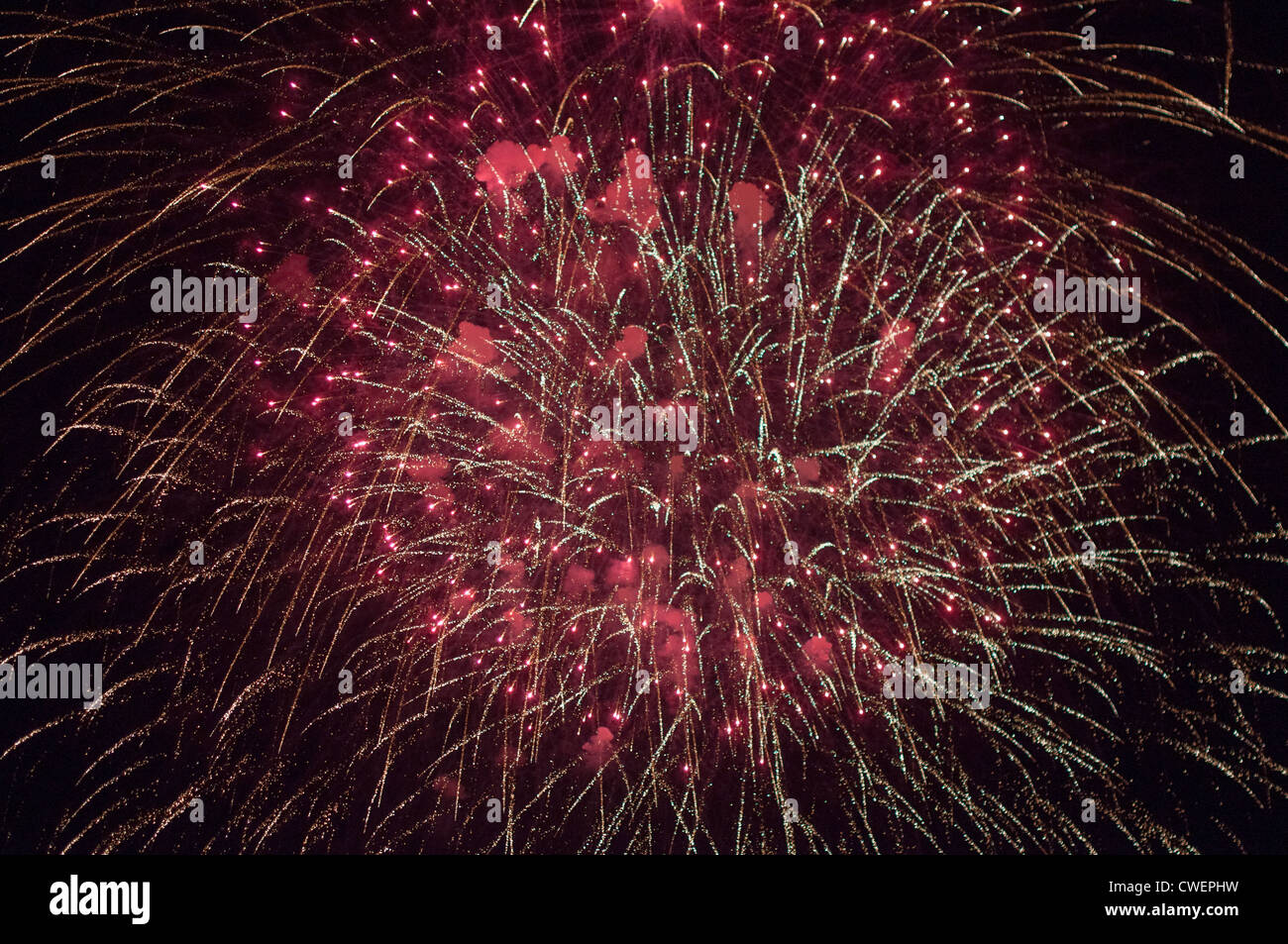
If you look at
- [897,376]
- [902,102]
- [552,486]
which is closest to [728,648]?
[552,486]

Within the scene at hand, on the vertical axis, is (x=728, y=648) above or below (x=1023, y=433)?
below

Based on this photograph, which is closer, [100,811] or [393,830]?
[393,830]

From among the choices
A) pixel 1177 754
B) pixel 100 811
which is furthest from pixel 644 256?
pixel 100 811

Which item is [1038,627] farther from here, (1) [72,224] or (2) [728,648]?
(1) [72,224]

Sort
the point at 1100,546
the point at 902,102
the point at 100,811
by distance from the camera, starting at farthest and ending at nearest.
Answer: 1. the point at 100,811
2. the point at 1100,546
3. the point at 902,102

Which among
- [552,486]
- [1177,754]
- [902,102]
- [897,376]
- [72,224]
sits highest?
[902,102]

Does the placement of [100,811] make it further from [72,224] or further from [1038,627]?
[1038,627]


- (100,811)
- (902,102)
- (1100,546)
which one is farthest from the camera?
(100,811)
